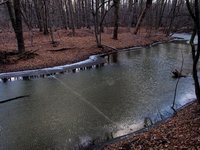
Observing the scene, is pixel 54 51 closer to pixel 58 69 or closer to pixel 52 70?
pixel 58 69

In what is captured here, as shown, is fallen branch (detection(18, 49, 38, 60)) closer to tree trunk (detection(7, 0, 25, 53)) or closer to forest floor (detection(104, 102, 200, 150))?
tree trunk (detection(7, 0, 25, 53))

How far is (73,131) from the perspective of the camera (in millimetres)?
8273

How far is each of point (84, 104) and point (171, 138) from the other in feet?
16.3

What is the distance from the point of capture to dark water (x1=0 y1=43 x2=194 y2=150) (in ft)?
26.7

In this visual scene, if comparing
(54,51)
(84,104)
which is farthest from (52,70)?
(84,104)

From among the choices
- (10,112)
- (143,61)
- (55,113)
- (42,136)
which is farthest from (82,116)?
(143,61)

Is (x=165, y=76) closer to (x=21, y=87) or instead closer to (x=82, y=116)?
(x=82, y=116)

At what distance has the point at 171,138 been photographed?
6352 millimetres

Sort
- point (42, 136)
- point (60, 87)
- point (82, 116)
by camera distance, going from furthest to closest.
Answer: point (60, 87), point (82, 116), point (42, 136)

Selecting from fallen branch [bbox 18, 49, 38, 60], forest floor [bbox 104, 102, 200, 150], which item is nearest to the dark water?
forest floor [bbox 104, 102, 200, 150]

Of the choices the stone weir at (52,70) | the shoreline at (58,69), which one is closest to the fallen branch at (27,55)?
the shoreline at (58,69)

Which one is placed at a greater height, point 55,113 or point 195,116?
point 195,116

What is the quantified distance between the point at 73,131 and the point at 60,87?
508 centimetres

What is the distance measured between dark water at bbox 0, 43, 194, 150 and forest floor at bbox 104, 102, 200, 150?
121 cm
